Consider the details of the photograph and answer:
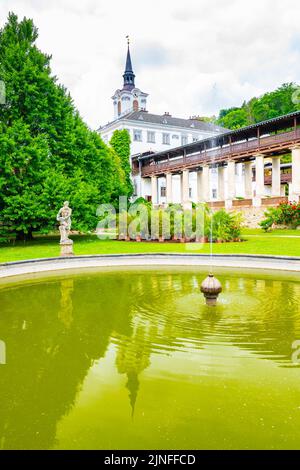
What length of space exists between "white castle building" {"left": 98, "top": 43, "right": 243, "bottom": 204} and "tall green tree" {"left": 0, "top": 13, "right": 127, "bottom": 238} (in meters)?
28.1

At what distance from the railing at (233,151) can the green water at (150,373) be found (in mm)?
26959

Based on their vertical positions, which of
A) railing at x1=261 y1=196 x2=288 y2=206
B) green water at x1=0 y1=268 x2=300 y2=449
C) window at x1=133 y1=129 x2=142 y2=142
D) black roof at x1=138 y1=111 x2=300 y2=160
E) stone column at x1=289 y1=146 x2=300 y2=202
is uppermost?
window at x1=133 y1=129 x2=142 y2=142

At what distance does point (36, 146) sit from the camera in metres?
20.1

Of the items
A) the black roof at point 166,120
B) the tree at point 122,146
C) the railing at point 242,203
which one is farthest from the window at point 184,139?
the railing at point 242,203

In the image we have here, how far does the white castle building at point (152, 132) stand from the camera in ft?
169

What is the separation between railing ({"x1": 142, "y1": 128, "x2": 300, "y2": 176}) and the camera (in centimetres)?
3189

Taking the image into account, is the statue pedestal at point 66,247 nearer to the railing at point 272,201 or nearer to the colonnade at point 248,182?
the colonnade at point 248,182

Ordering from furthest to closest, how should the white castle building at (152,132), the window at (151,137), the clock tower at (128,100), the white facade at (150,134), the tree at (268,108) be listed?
the tree at (268,108) → the clock tower at (128,100) → the window at (151,137) → the white facade at (150,134) → the white castle building at (152,132)

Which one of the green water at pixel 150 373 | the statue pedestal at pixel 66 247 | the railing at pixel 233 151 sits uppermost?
the railing at pixel 233 151

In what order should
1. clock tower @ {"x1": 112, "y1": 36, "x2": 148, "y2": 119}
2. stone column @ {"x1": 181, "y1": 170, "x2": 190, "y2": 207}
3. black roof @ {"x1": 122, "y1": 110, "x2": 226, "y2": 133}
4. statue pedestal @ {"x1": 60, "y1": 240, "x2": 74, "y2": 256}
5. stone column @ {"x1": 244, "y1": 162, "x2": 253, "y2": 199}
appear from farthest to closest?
clock tower @ {"x1": 112, "y1": 36, "x2": 148, "y2": 119}
black roof @ {"x1": 122, "y1": 110, "x2": 226, "y2": 133}
stone column @ {"x1": 181, "y1": 170, "x2": 190, "y2": 207}
stone column @ {"x1": 244, "y1": 162, "x2": 253, "y2": 199}
statue pedestal @ {"x1": 60, "y1": 240, "x2": 74, "y2": 256}

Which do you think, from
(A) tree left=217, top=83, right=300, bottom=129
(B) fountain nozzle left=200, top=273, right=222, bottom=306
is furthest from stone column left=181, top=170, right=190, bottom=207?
(B) fountain nozzle left=200, top=273, right=222, bottom=306

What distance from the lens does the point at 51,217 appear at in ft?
66.2

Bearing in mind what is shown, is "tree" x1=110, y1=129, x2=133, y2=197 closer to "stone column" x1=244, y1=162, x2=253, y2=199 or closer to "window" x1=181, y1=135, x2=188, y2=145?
"window" x1=181, y1=135, x2=188, y2=145

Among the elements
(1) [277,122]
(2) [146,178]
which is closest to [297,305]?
(1) [277,122]
